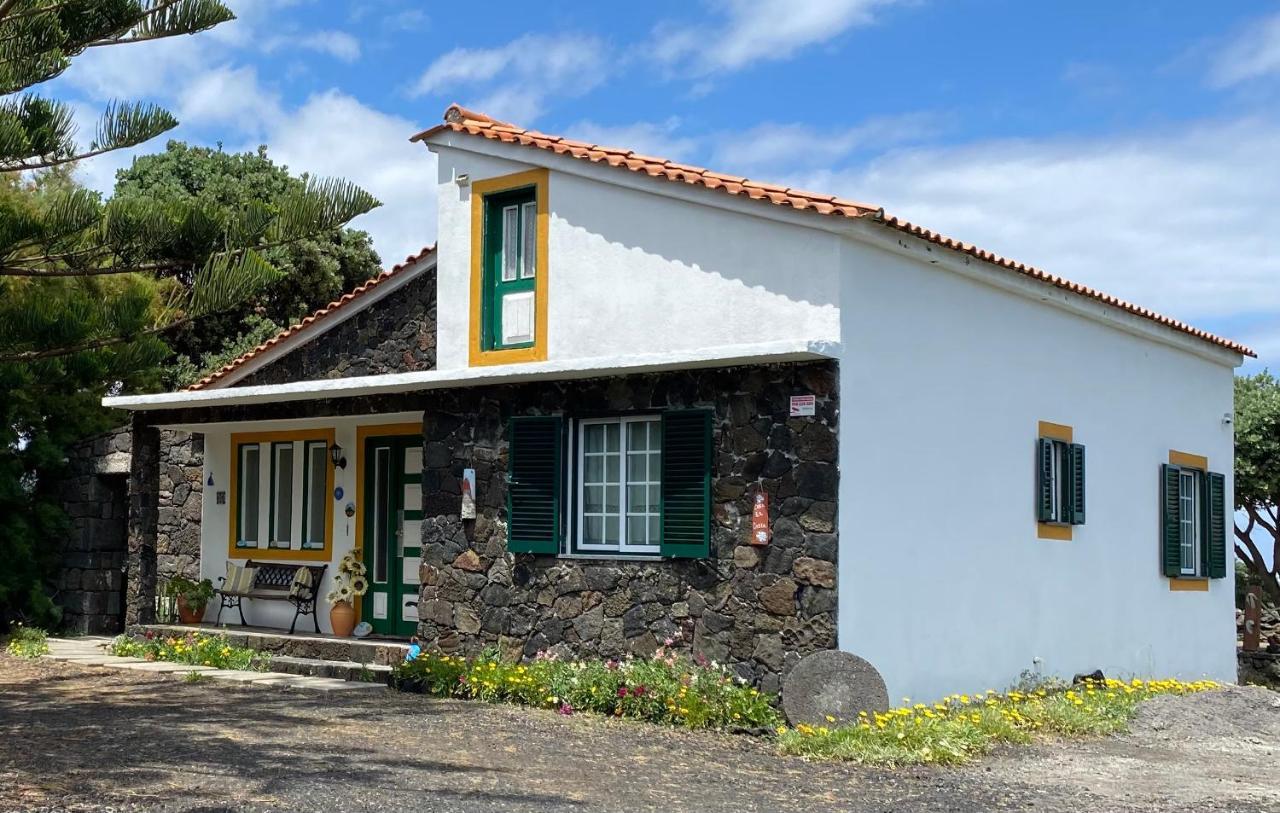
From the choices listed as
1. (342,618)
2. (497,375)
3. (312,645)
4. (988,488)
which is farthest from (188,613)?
(988,488)

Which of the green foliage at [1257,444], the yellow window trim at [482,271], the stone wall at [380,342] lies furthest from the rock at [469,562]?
the green foliage at [1257,444]

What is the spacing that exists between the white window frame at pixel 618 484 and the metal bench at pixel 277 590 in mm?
4056

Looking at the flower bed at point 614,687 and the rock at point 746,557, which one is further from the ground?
the rock at point 746,557

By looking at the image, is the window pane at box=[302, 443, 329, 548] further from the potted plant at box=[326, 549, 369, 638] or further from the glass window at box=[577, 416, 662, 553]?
the glass window at box=[577, 416, 662, 553]

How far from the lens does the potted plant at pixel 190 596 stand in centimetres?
1525

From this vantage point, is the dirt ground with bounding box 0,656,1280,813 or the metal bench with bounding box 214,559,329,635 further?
the metal bench with bounding box 214,559,329,635

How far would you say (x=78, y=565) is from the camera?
666 inches

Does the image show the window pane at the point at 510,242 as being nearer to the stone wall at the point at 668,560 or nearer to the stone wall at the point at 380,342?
the stone wall at the point at 668,560

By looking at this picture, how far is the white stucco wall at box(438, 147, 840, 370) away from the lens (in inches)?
419

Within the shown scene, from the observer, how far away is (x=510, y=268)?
12516 mm

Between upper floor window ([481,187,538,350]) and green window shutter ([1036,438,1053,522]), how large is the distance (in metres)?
4.47

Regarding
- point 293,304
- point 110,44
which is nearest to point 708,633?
point 110,44

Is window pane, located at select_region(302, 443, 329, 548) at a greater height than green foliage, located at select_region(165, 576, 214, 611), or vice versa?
window pane, located at select_region(302, 443, 329, 548)

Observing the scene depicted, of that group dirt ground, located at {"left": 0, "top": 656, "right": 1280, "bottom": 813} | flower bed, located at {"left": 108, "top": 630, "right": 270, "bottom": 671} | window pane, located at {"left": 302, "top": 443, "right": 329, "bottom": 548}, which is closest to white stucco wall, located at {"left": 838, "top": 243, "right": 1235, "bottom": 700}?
dirt ground, located at {"left": 0, "top": 656, "right": 1280, "bottom": 813}
